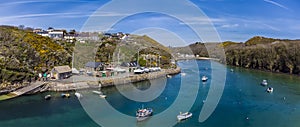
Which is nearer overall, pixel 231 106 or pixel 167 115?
pixel 167 115

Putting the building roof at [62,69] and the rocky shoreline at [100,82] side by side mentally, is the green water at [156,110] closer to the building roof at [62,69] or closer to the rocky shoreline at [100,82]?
the rocky shoreline at [100,82]

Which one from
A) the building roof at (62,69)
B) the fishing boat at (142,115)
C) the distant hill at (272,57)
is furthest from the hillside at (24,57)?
the distant hill at (272,57)

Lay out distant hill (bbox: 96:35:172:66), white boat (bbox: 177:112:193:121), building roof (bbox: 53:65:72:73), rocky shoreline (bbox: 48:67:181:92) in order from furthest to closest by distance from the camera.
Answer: distant hill (bbox: 96:35:172:66)
building roof (bbox: 53:65:72:73)
rocky shoreline (bbox: 48:67:181:92)
white boat (bbox: 177:112:193:121)

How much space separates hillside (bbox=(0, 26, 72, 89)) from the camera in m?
13.9

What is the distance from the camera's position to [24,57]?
16188 millimetres

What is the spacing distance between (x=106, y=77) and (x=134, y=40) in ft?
26.5

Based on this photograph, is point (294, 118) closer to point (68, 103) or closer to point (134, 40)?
point (68, 103)

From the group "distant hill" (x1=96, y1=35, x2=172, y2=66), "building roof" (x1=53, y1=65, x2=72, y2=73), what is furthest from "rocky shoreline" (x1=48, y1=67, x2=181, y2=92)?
"distant hill" (x1=96, y1=35, x2=172, y2=66)

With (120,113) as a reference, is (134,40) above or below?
above

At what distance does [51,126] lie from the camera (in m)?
8.47

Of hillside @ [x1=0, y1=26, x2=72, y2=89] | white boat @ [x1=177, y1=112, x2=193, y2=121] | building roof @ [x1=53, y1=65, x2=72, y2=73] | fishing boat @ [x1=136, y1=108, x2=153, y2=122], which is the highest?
hillside @ [x1=0, y1=26, x2=72, y2=89]

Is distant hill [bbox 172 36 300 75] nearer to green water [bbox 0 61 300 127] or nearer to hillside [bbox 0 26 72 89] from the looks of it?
green water [bbox 0 61 300 127]

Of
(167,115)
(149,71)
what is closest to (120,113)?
(167,115)

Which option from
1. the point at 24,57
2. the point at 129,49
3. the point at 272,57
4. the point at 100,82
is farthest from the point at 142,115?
the point at 272,57
